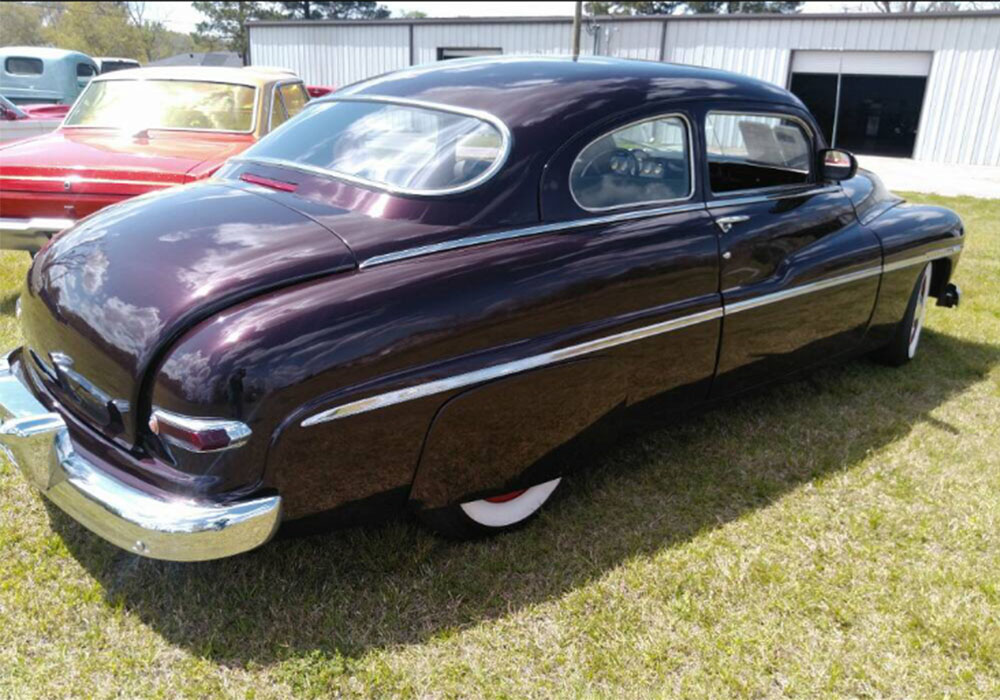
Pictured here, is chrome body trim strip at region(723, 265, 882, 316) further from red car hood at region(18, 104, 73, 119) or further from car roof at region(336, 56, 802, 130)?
red car hood at region(18, 104, 73, 119)

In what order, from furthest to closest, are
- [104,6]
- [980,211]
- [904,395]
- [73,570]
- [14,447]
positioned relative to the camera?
1. [104,6]
2. [980,211]
3. [904,395]
4. [73,570]
5. [14,447]

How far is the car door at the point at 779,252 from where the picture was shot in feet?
10.3

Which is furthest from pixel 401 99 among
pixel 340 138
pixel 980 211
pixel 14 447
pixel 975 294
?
pixel 980 211

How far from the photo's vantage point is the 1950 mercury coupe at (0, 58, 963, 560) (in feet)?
6.72

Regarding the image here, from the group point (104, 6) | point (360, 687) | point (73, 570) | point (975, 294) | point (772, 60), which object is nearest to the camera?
Result: point (360, 687)

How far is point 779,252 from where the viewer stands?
3.30 meters

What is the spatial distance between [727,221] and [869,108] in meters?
23.0

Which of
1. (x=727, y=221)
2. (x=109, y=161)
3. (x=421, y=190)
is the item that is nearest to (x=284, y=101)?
(x=109, y=161)

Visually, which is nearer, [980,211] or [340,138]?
[340,138]

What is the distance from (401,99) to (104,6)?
62657 mm

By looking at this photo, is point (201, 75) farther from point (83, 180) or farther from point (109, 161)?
point (83, 180)

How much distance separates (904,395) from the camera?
160 inches

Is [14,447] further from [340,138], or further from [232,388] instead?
[340,138]

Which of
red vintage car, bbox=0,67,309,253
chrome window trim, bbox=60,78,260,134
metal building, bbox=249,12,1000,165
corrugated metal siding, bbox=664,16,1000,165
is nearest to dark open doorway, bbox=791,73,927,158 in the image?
metal building, bbox=249,12,1000,165
